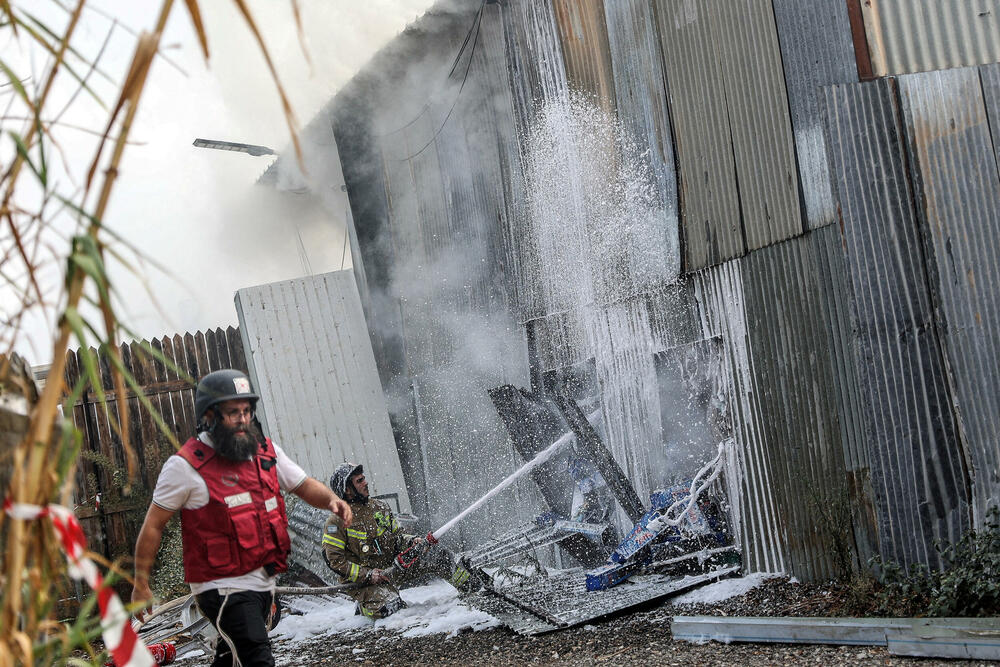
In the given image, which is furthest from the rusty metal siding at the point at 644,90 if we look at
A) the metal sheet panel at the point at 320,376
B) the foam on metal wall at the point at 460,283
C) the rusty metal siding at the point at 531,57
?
the metal sheet panel at the point at 320,376

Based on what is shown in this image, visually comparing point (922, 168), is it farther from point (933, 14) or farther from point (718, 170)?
point (718, 170)

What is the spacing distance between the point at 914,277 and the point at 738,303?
5.05ft

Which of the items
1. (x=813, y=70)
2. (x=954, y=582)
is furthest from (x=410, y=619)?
(x=813, y=70)

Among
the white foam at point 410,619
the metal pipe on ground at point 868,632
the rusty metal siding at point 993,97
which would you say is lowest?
the white foam at point 410,619

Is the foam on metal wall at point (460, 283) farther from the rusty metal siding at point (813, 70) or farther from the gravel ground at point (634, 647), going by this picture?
the rusty metal siding at point (813, 70)

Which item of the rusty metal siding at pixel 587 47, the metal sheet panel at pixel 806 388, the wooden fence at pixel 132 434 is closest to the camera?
the metal sheet panel at pixel 806 388

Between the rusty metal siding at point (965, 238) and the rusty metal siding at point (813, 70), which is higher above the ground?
the rusty metal siding at point (813, 70)

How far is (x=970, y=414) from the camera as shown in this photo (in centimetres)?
497

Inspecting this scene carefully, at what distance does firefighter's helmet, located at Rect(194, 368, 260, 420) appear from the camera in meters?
4.89

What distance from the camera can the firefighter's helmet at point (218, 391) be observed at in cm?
489

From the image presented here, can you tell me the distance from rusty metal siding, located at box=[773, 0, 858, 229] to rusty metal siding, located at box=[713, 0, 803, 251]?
0.26ft

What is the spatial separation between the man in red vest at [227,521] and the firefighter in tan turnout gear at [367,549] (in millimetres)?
3088

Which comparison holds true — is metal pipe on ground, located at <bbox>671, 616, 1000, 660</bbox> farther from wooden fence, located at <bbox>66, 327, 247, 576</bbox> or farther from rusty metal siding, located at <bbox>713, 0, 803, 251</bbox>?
wooden fence, located at <bbox>66, 327, 247, 576</bbox>

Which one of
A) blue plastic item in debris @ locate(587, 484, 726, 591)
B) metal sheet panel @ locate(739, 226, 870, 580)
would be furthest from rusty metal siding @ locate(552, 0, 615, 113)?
blue plastic item in debris @ locate(587, 484, 726, 591)
